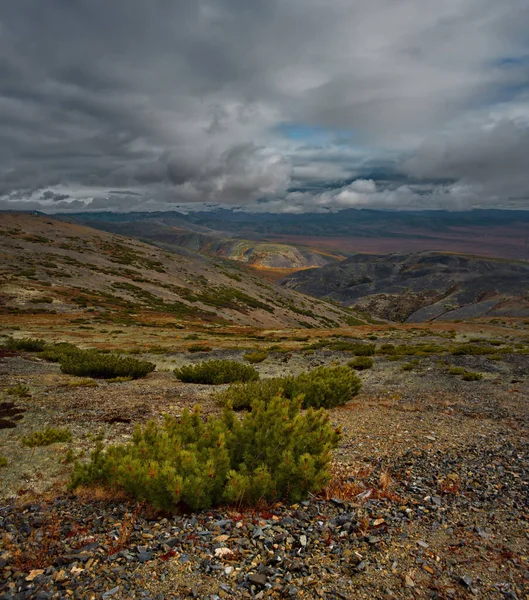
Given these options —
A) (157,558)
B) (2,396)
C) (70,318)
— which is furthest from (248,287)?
(157,558)

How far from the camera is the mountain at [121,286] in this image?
63094mm

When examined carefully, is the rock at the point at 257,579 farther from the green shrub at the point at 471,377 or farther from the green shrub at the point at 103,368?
the green shrub at the point at 471,377

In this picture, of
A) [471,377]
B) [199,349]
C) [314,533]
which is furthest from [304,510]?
[199,349]

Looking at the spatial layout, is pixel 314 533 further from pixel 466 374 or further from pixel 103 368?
pixel 466 374

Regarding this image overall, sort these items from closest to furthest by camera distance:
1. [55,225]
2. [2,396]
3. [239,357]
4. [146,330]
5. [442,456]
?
[442,456]
[2,396]
[239,357]
[146,330]
[55,225]

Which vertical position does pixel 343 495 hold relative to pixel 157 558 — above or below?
below

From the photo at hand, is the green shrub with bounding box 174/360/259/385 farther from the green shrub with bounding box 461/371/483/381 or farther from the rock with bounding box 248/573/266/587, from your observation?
the rock with bounding box 248/573/266/587

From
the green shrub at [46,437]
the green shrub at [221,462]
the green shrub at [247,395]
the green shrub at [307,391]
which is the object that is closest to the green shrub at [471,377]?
the green shrub at [307,391]

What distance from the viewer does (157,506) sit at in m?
6.38

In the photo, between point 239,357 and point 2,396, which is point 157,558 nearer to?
point 2,396

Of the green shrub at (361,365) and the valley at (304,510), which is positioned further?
the green shrub at (361,365)

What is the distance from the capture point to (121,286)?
88.7m

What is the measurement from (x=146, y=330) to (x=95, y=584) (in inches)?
1788

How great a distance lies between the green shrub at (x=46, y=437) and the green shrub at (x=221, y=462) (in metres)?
2.83
